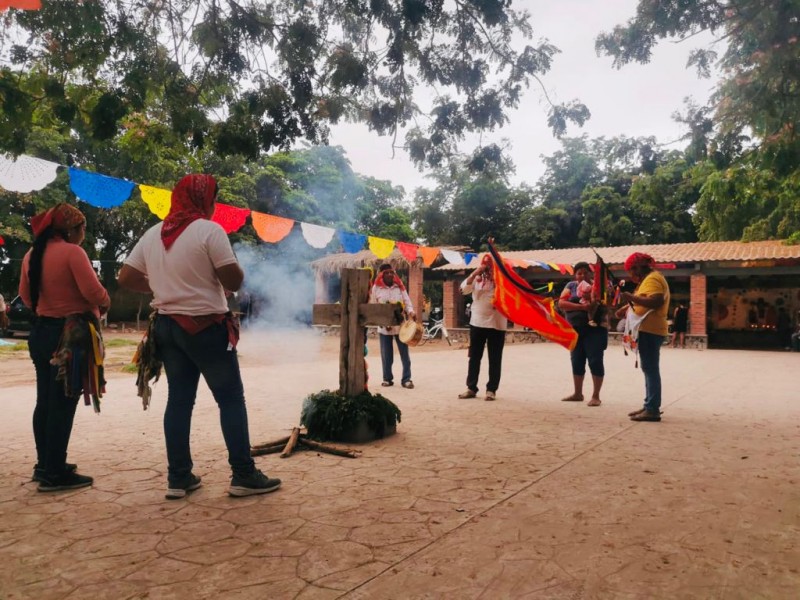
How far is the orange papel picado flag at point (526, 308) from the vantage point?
6.36 meters

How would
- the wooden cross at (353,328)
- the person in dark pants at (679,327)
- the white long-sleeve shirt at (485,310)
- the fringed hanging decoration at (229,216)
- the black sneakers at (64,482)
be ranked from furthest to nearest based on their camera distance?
1. the person in dark pants at (679,327)
2. the fringed hanging decoration at (229,216)
3. the white long-sleeve shirt at (485,310)
4. the wooden cross at (353,328)
5. the black sneakers at (64,482)

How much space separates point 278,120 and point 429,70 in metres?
1.52

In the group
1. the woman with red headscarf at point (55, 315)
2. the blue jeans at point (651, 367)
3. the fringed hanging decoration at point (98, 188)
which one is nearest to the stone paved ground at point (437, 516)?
the woman with red headscarf at point (55, 315)

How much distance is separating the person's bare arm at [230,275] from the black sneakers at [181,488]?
1.09 meters

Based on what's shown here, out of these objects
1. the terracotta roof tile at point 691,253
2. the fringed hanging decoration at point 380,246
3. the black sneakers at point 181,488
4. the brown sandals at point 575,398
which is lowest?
the brown sandals at point 575,398

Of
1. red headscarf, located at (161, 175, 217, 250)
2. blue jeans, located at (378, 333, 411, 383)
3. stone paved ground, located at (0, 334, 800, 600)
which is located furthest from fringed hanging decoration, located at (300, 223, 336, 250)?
red headscarf, located at (161, 175, 217, 250)

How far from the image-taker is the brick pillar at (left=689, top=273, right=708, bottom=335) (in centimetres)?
1809

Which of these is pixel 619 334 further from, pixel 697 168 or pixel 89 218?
pixel 89 218

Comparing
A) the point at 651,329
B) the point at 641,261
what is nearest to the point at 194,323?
the point at 651,329

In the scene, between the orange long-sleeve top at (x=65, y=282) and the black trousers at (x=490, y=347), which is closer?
the orange long-sleeve top at (x=65, y=282)

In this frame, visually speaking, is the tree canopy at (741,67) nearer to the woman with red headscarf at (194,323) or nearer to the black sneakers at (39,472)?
the woman with red headscarf at (194,323)

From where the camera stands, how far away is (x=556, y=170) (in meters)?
33.3

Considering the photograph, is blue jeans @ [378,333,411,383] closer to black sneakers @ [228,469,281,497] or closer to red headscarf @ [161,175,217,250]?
black sneakers @ [228,469,281,497]

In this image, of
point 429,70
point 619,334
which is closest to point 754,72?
point 429,70
